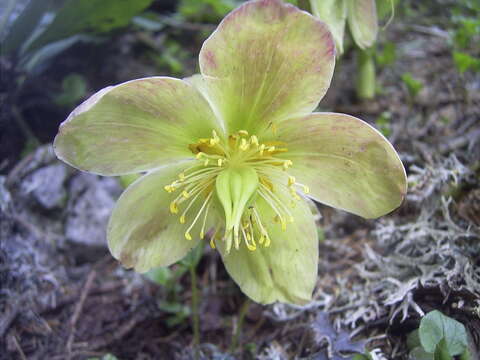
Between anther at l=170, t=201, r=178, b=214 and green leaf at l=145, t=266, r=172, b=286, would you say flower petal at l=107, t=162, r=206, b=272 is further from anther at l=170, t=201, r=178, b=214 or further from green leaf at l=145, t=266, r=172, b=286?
green leaf at l=145, t=266, r=172, b=286

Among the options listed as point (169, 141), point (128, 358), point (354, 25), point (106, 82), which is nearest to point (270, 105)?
point (169, 141)

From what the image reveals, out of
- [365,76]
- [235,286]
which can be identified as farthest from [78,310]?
[365,76]

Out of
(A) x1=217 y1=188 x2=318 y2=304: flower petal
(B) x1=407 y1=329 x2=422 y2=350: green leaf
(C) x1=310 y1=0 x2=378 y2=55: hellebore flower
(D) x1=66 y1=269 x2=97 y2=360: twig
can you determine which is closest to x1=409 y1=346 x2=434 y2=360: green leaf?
(B) x1=407 y1=329 x2=422 y2=350: green leaf

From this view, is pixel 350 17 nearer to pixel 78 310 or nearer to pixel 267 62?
pixel 267 62

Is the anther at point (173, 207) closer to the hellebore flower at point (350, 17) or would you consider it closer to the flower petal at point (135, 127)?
the flower petal at point (135, 127)

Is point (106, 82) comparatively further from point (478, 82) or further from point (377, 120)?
point (478, 82)
